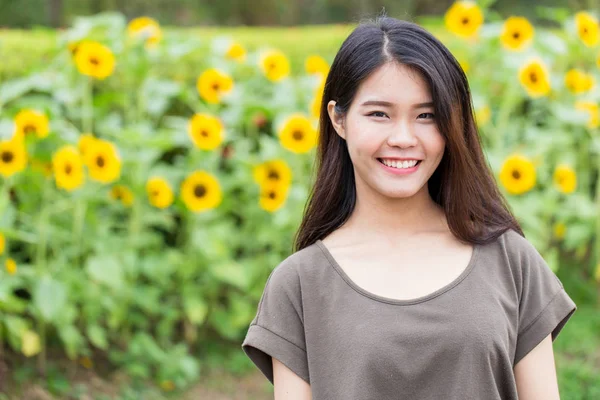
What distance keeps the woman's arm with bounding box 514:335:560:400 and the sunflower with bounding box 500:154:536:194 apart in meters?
2.10

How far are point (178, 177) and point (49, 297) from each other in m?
0.81

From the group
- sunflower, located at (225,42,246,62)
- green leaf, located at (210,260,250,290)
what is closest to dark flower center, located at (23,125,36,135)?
green leaf, located at (210,260,250,290)

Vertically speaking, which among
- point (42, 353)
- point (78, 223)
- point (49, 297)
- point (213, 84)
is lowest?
point (42, 353)

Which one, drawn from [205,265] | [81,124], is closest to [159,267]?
[205,265]

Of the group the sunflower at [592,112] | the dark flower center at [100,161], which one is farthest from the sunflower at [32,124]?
the sunflower at [592,112]

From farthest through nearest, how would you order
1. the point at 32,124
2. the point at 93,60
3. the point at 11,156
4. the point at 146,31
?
1. the point at 146,31
2. the point at 93,60
3. the point at 32,124
4. the point at 11,156

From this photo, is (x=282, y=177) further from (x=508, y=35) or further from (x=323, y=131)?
(x=323, y=131)

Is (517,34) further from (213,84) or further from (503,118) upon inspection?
(213,84)

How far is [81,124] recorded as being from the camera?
13.2 feet

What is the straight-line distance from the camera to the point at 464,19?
13.9ft

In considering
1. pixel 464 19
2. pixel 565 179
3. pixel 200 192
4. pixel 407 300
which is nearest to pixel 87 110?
pixel 200 192

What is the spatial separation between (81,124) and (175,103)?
533 mm

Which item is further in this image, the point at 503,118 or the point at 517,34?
the point at 503,118

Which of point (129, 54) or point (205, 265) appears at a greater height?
point (129, 54)
